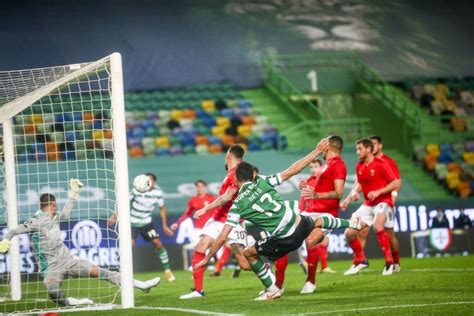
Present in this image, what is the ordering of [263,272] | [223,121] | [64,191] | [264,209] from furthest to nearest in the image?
[223,121] < [64,191] < [263,272] < [264,209]

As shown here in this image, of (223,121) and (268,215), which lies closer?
(268,215)

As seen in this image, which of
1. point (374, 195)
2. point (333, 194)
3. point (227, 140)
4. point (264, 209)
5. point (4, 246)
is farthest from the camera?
point (227, 140)

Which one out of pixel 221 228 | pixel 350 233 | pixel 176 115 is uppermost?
pixel 176 115

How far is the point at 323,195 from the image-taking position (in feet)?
39.7

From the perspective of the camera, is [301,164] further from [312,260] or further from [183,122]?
[183,122]

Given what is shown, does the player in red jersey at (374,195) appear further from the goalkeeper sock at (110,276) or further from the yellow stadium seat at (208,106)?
the yellow stadium seat at (208,106)

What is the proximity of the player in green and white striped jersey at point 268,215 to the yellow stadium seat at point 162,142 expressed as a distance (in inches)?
576

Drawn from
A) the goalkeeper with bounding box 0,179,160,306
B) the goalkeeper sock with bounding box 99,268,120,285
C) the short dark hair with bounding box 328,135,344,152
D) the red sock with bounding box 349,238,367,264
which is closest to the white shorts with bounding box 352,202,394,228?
the red sock with bounding box 349,238,367,264

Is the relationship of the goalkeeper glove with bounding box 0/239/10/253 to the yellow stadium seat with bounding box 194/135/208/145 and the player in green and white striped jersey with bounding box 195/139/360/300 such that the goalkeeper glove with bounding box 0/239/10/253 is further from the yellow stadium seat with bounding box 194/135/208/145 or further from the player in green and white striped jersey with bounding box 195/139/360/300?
the yellow stadium seat with bounding box 194/135/208/145

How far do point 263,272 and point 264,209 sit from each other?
33.7 inches

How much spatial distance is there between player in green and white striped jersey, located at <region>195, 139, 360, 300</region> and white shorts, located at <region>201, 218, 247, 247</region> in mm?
1344

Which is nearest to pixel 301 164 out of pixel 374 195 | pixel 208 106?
pixel 374 195

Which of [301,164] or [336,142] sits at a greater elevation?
[336,142]

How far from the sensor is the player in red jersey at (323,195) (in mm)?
11523
